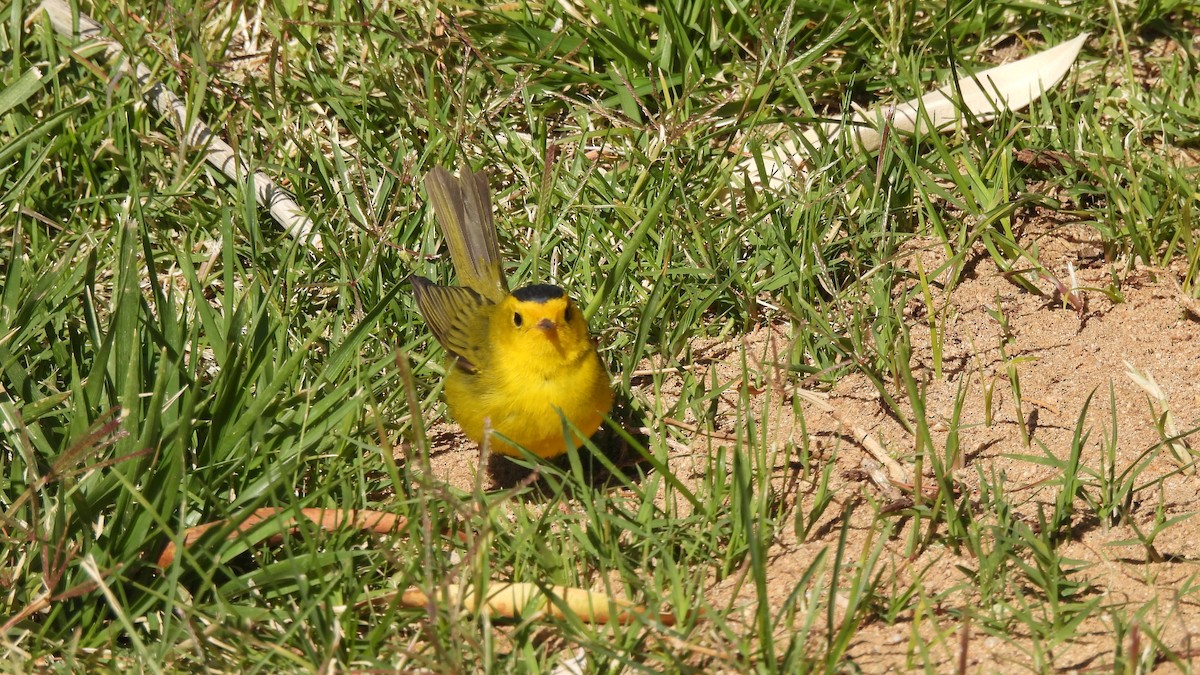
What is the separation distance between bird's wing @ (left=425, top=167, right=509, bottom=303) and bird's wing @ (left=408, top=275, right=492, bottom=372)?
21 cm

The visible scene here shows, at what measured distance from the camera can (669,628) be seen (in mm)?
3209

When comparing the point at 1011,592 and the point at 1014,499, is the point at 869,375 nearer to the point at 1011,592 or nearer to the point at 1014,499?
the point at 1014,499

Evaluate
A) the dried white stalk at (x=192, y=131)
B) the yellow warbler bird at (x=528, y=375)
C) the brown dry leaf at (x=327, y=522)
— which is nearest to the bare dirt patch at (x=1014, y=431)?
the yellow warbler bird at (x=528, y=375)

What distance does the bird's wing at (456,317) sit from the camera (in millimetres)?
4043

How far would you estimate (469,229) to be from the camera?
4.62 m

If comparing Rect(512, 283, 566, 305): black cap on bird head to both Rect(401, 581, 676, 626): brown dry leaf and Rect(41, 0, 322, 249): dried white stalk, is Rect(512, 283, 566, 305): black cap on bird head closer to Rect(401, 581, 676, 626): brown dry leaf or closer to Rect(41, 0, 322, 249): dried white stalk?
Rect(401, 581, 676, 626): brown dry leaf

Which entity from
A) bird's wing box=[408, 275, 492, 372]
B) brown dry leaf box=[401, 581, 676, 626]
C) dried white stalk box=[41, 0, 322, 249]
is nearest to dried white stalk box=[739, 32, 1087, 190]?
bird's wing box=[408, 275, 492, 372]

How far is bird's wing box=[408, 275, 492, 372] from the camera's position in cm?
404

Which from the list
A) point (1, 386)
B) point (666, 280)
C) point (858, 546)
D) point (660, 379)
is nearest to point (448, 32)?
point (666, 280)

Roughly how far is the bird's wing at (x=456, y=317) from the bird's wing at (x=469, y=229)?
21cm

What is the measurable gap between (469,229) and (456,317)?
0.48 meters

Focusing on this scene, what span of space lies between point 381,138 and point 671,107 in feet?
3.81

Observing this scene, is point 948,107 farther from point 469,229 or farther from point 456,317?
point 456,317

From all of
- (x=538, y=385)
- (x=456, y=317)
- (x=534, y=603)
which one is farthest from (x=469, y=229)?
(x=534, y=603)
